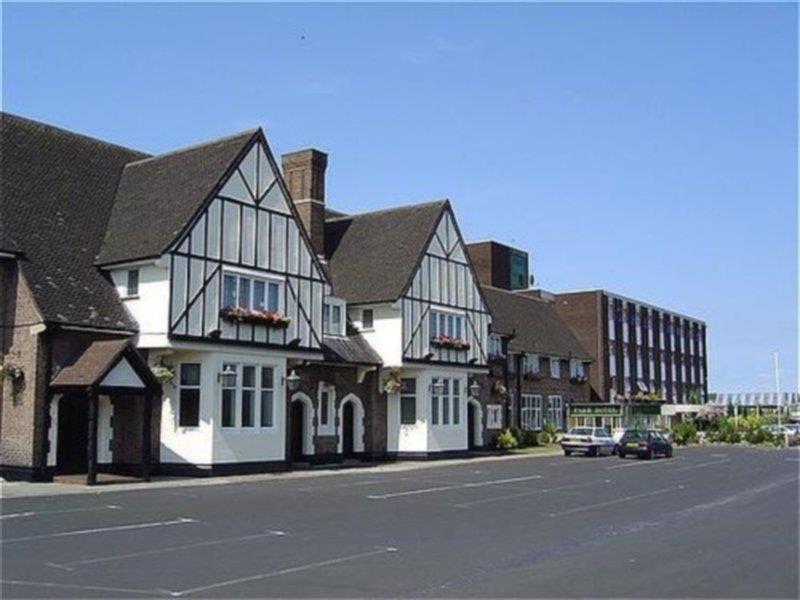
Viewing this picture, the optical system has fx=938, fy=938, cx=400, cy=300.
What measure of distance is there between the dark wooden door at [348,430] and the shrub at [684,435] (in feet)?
107

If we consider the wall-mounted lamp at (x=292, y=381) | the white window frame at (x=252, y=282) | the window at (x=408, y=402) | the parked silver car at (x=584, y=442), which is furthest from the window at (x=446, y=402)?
the white window frame at (x=252, y=282)

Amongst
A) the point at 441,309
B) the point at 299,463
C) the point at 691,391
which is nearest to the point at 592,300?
the point at 691,391

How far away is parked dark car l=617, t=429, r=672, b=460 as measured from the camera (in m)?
43.4

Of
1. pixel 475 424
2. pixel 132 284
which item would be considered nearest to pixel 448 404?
pixel 475 424

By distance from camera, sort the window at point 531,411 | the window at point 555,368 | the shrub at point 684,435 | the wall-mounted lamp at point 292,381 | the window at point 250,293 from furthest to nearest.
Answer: the shrub at point 684,435 < the window at point 555,368 < the window at point 531,411 < the wall-mounted lamp at point 292,381 < the window at point 250,293

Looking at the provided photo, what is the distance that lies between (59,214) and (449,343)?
694 inches

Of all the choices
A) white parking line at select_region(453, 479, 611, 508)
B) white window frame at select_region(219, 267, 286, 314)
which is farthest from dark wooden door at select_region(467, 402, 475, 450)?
white parking line at select_region(453, 479, 611, 508)

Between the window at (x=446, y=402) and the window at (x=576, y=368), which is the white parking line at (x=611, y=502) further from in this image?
the window at (x=576, y=368)

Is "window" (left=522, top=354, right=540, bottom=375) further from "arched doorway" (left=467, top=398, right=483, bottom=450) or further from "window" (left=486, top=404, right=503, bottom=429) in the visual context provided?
"arched doorway" (left=467, top=398, right=483, bottom=450)

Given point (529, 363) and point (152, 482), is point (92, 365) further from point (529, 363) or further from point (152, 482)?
point (529, 363)

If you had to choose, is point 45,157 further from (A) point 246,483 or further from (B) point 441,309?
(B) point 441,309

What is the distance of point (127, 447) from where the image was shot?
92.7 feet

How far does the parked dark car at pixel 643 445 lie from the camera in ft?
142

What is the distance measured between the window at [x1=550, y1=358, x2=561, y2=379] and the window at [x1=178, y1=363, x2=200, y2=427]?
3208cm
